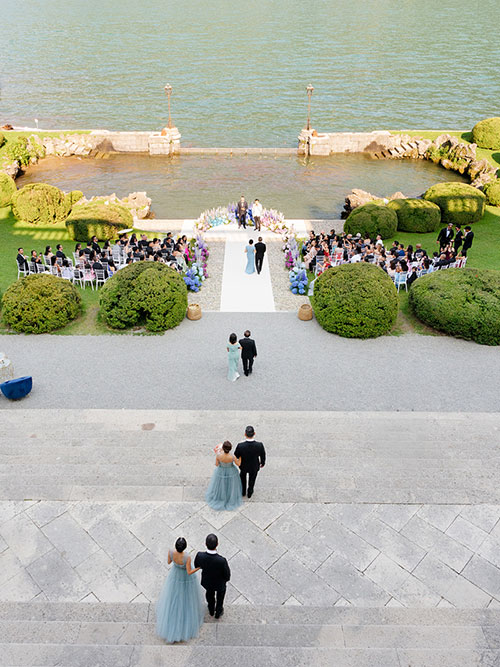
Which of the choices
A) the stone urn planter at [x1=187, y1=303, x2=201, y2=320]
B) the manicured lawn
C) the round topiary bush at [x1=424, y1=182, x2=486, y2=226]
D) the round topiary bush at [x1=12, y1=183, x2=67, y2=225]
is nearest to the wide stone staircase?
the manicured lawn

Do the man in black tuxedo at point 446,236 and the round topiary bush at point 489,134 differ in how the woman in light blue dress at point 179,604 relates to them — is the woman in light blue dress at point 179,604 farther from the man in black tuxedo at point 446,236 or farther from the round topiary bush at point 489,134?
the round topiary bush at point 489,134

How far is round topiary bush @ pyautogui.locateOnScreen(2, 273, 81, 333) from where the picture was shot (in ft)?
46.2

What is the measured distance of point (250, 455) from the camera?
7.80m

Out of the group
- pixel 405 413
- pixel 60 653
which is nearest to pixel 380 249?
pixel 405 413

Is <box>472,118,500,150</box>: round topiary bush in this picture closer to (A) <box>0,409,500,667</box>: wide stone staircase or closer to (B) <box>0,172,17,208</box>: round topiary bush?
(B) <box>0,172,17,208</box>: round topiary bush

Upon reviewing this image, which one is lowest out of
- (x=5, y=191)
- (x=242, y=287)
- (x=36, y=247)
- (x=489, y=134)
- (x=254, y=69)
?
(x=36, y=247)

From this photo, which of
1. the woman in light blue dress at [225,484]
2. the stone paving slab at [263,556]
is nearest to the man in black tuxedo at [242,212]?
the woman in light blue dress at [225,484]

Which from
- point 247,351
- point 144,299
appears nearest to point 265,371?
point 247,351

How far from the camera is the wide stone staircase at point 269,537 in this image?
5.84 meters

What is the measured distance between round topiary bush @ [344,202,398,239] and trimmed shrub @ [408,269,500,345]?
21.5 feet

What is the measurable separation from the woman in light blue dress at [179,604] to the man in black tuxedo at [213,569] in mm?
131

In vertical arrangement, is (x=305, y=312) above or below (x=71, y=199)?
below

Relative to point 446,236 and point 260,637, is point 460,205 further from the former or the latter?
Answer: point 260,637

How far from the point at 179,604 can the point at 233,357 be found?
640 centimetres
